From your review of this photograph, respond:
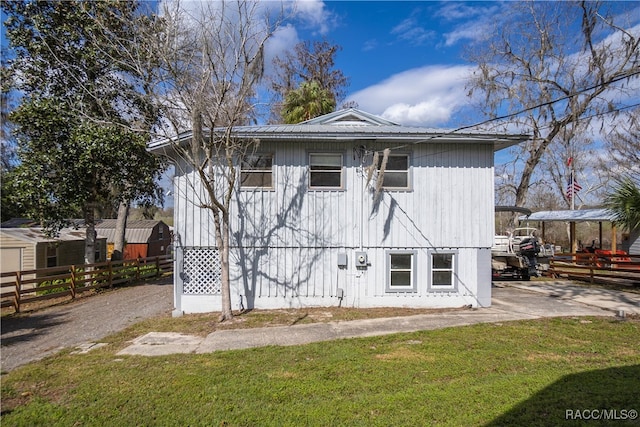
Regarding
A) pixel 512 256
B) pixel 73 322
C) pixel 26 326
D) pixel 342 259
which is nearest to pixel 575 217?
pixel 512 256

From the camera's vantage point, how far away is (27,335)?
7449mm

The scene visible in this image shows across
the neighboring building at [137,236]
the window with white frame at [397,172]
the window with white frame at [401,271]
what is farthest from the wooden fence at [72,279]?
the neighboring building at [137,236]

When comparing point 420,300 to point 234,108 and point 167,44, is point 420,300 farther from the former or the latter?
point 167,44

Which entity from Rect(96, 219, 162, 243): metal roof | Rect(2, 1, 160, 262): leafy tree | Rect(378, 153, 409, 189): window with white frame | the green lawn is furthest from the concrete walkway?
Rect(96, 219, 162, 243): metal roof

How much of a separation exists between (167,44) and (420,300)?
8.23 meters

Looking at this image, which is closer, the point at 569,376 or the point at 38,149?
the point at 569,376

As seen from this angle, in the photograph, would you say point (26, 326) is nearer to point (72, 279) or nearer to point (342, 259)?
point (72, 279)

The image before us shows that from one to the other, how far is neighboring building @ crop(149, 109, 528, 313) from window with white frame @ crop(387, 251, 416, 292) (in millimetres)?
25

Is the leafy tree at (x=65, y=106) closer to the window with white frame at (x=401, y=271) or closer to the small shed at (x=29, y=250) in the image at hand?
the small shed at (x=29, y=250)

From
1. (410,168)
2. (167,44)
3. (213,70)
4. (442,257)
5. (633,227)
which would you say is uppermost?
(167,44)

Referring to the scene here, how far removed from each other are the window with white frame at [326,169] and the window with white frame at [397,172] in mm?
1193

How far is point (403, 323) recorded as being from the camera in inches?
306

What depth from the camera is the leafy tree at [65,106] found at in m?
11.8

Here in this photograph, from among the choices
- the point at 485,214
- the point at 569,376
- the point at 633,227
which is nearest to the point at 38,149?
the point at 485,214
